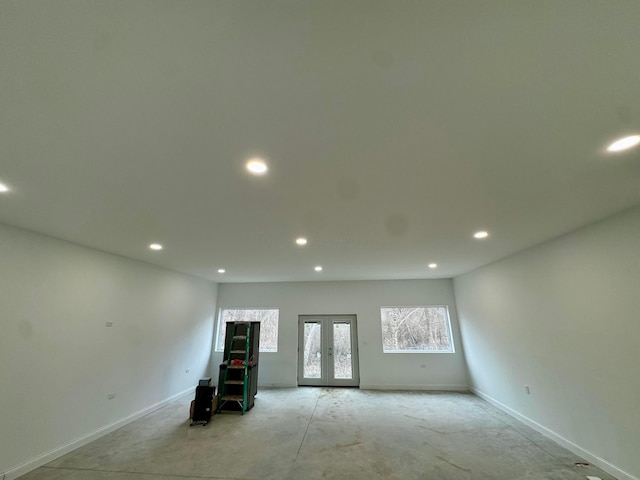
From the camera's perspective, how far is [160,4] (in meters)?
0.90

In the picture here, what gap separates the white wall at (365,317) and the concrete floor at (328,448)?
133 centimetres

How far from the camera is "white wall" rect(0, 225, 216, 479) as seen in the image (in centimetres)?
293

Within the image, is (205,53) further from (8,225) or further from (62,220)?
(8,225)

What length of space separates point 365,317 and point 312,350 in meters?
1.67

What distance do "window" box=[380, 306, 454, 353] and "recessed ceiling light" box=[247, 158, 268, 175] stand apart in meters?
5.97

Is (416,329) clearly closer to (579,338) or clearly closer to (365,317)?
(365,317)

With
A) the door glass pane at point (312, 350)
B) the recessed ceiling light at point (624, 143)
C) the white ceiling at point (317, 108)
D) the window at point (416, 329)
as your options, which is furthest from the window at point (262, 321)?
the recessed ceiling light at point (624, 143)

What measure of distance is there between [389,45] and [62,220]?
11.9 feet

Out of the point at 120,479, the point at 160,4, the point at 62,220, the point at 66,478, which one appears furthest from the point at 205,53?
the point at 66,478

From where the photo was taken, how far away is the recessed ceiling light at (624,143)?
5.35 ft

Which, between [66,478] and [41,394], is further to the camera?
[41,394]

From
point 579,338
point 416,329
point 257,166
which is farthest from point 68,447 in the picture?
point 416,329

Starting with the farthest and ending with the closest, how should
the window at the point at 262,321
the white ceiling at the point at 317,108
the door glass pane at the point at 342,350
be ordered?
the window at the point at 262,321
the door glass pane at the point at 342,350
the white ceiling at the point at 317,108

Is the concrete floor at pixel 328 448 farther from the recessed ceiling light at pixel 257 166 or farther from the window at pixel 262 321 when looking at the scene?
the recessed ceiling light at pixel 257 166
